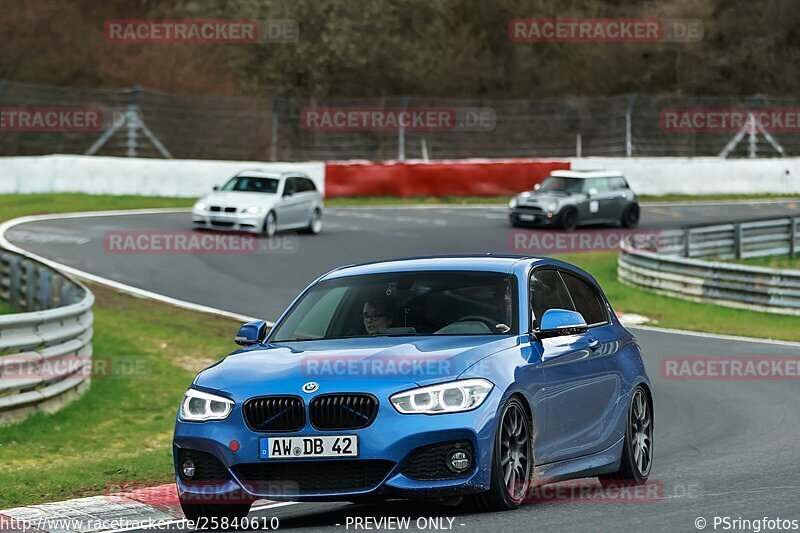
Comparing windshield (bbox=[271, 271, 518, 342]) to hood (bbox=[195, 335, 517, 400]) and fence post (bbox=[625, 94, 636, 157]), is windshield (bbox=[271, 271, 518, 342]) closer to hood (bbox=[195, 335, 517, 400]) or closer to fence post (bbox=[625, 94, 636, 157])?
hood (bbox=[195, 335, 517, 400])

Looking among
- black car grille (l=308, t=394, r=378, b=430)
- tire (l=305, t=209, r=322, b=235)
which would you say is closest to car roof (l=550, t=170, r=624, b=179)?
tire (l=305, t=209, r=322, b=235)

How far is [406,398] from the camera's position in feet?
26.0

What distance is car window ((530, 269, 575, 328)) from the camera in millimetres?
9367

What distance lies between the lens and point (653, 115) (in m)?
47.2

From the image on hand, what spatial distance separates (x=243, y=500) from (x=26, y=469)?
3.97 meters

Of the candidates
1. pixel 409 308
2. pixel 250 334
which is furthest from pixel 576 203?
pixel 250 334

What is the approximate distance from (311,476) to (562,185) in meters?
28.8

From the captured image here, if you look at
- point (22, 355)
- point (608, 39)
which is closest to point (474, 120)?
point (608, 39)
